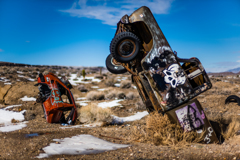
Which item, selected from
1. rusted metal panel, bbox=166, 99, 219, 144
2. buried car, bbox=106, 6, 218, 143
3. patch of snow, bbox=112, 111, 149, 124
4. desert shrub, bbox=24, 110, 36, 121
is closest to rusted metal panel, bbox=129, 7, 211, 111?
buried car, bbox=106, 6, 218, 143

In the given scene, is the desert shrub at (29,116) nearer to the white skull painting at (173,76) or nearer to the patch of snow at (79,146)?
the patch of snow at (79,146)

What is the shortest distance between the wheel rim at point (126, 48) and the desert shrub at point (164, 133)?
1808mm

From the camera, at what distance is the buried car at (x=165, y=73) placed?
16.3 feet

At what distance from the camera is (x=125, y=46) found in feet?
16.9

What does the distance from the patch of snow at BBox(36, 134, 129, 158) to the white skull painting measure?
2.04 meters

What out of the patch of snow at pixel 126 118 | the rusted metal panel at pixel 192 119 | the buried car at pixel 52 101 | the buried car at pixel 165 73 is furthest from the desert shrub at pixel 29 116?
the rusted metal panel at pixel 192 119

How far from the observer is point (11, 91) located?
48.3ft

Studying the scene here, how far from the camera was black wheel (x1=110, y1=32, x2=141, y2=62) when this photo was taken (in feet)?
16.5

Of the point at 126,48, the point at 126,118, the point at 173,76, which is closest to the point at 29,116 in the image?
the point at 126,118

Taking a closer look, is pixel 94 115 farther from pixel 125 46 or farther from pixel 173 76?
pixel 173 76

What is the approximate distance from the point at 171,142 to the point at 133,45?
2.69m

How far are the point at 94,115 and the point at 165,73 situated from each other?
4827 millimetres

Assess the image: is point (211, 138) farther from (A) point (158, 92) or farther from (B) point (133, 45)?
(B) point (133, 45)

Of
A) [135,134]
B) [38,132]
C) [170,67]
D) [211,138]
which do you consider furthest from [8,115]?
[211,138]
